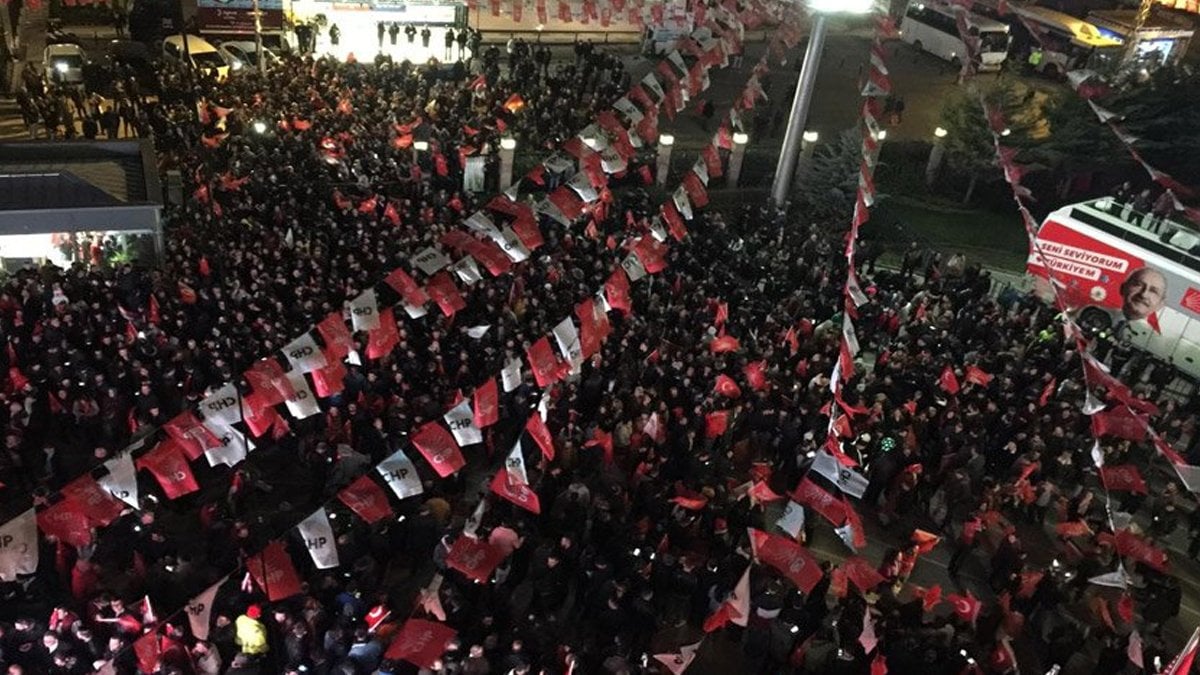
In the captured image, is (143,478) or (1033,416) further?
(1033,416)

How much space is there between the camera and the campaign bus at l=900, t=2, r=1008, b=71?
40.4 m

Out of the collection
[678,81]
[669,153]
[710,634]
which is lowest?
[710,634]

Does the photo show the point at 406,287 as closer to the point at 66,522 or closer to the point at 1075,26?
the point at 66,522

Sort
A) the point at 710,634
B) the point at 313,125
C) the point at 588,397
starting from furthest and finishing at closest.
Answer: the point at 313,125
the point at 588,397
the point at 710,634

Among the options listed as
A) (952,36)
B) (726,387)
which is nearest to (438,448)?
(726,387)

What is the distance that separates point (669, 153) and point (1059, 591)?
1640 cm

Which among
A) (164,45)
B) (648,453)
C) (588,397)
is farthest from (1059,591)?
(164,45)

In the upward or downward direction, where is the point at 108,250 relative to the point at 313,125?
downward

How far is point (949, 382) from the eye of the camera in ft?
55.2

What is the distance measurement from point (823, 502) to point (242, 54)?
25062 millimetres

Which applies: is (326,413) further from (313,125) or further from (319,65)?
(319,65)

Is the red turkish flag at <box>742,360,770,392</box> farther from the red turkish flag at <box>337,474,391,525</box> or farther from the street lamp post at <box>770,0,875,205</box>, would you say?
the street lamp post at <box>770,0,875,205</box>

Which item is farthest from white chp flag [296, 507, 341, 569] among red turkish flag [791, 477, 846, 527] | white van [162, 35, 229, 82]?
white van [162, 35, 229, 82]

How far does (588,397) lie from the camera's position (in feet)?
53.5
